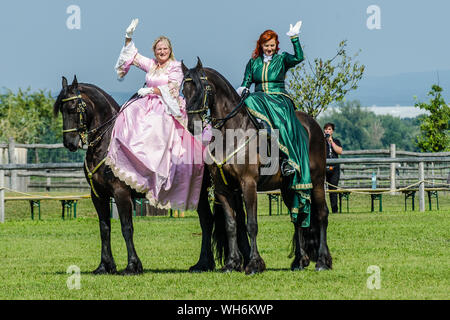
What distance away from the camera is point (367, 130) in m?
137

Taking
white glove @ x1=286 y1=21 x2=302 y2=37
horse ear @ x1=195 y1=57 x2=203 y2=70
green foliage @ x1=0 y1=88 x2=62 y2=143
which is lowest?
horse ear @ x1=195 y1=57 x2=203 y2=70

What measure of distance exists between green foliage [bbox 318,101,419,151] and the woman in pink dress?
4760 inches

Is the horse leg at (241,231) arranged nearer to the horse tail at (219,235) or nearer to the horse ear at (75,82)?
the horse tail at (219,235)

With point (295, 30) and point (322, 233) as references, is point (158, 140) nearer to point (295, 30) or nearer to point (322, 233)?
point (295, 30)

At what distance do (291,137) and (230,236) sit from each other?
4.43 feet

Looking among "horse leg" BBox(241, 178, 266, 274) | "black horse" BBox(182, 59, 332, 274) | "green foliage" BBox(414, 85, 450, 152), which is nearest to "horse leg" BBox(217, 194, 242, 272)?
"black horse" BBox(182, 59, 332, 274)

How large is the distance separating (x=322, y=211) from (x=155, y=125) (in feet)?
7.77

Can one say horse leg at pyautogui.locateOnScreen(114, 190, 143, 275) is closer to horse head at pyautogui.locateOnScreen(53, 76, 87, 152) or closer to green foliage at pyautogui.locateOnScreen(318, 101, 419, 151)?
horse head at pyautogui.locateOnScreen(53, 76, 87, 152)

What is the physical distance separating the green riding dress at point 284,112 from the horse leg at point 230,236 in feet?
2.68

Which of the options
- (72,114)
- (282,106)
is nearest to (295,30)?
(282,106)

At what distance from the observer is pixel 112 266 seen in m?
9.07

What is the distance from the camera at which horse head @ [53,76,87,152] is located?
8734mm

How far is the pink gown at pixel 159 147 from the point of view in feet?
28.8

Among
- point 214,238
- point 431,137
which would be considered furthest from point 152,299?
point 431,137
